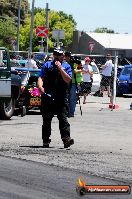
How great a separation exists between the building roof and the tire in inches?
2512

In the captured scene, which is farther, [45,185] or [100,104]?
[100,104]

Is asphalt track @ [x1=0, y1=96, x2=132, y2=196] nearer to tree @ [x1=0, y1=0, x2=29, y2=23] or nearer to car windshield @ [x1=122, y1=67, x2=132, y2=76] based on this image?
car windshield @ [x1=122, y1=67, x2=132, y2=76]

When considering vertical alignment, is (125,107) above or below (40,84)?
below

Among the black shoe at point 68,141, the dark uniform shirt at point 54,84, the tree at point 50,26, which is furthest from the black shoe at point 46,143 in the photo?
the tree at point 50,26

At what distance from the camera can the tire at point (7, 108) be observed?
66.8 ft

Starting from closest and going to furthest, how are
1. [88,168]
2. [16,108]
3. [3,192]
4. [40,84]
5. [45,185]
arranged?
[3,192] < [45,185] < [88,168] < [40,84] < [16,108]

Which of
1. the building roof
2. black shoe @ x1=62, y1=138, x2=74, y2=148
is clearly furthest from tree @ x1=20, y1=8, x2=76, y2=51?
black shoe @ x1=62, y1=138, x2=74, y2=148

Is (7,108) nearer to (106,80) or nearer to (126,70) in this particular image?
(106,80)

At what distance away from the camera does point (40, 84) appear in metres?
13.6

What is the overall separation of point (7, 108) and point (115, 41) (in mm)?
68777

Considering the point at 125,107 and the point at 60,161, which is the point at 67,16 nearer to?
the point at 125,107

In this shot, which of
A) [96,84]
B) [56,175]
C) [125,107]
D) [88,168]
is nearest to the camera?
[56,175]

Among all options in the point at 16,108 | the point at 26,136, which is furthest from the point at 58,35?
the point at 26,136

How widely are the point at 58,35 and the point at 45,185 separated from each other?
26216 millimetres
